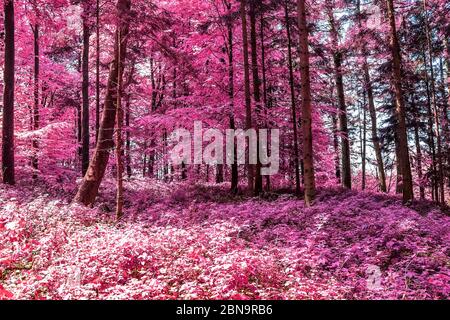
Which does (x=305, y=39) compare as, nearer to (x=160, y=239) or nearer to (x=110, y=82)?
(x=110, y=82)

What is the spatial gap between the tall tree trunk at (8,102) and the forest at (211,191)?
0.17 ft

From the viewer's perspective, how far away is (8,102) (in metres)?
14.0

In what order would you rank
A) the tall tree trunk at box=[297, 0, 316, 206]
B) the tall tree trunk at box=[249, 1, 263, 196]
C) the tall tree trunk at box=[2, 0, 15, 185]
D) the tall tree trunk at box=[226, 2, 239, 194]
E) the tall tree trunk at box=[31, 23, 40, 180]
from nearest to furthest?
1. the tall tree trunk at box=[297, 0, 316, 206]
2. the tall tree trunk at box=[2, 0, 15, 185]
3. the tall tree trunk at box=[249, 1, 263, 196]
4. the tall tree trunk at box=[226, 2, 239, 194]
5. the tall tree trunk at box=[31, 23, 40, 180]

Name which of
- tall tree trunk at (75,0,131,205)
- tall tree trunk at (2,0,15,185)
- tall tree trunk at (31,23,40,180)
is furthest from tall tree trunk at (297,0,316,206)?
tall tree trunk at (31,23,40,180)

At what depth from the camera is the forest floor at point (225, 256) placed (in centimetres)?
577

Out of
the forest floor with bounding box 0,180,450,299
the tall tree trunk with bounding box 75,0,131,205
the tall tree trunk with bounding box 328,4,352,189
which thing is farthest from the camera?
the tall tree trunk with bounding box 328,4,352,189

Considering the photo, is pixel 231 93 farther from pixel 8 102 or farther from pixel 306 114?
pixel 8 102

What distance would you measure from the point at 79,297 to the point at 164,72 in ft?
71.2

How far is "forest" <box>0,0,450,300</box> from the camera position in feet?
20.6

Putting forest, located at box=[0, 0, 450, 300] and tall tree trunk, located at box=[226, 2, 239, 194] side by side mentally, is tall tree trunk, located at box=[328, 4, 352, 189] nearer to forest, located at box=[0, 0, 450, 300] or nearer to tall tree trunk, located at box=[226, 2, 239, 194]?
forest, located at box=[0, 0, 450, 300]
